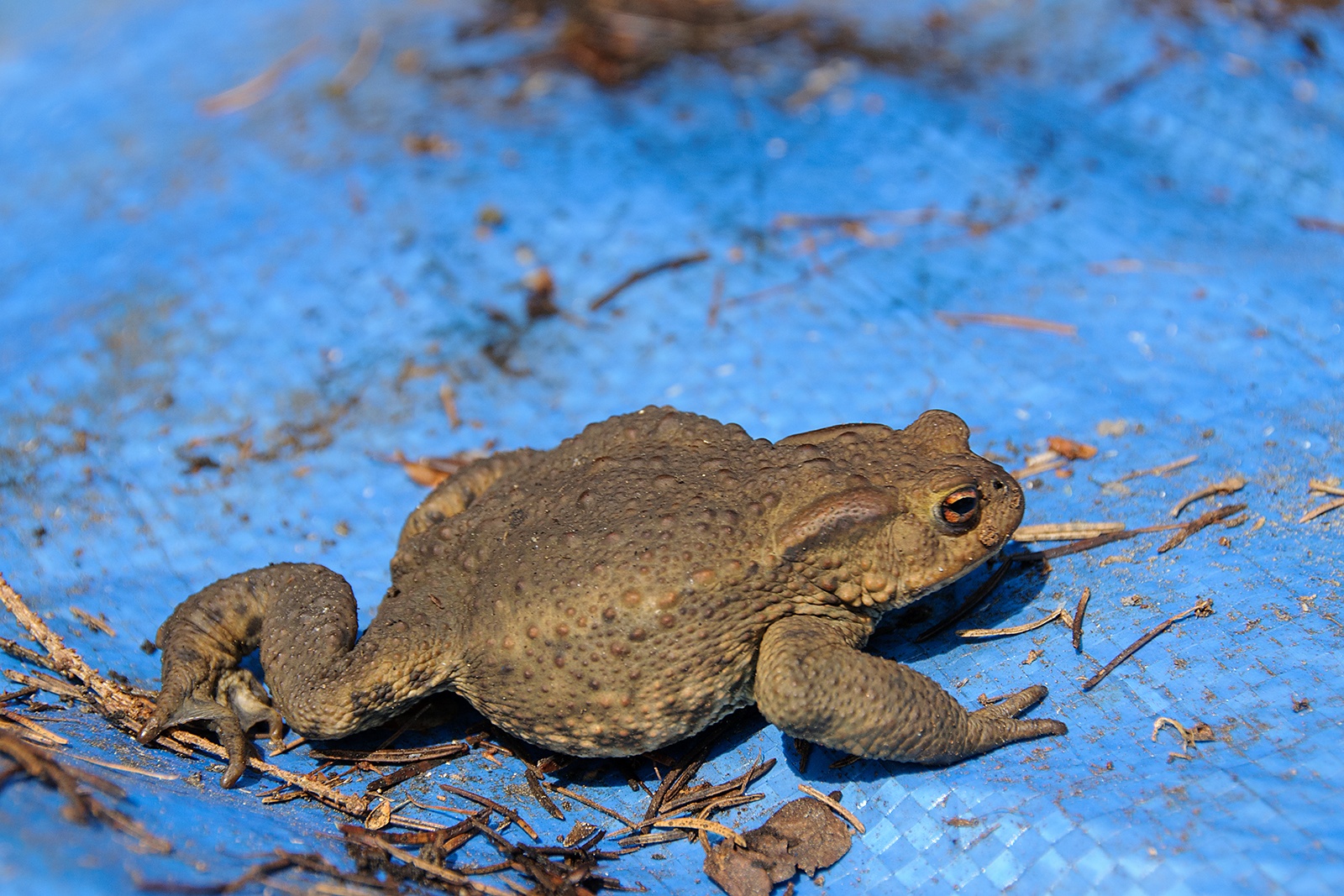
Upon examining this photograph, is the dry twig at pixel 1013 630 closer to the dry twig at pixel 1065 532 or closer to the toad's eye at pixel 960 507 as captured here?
the dry twig at pixel 1065 532

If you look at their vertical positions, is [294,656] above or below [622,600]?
below

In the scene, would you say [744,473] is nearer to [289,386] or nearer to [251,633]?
[251,633]

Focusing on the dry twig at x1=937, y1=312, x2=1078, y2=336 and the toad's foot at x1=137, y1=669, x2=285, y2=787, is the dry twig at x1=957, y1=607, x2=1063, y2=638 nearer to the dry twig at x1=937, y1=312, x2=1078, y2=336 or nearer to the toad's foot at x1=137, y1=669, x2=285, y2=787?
the dry twig at x1=937, y1=312, x2=1078, y2=336

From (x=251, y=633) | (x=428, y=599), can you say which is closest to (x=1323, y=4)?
(x=428, y=599)

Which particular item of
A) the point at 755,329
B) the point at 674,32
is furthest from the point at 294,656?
the point at 674,32

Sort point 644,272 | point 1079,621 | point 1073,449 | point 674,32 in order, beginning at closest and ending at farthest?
point 1079,621 < point 1073,449 < point 644,272 < point 674,32

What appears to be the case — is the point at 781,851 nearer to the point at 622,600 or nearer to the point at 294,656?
the point at 622,600
